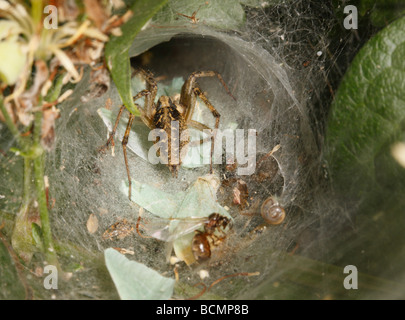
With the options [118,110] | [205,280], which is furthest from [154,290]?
[118,110]

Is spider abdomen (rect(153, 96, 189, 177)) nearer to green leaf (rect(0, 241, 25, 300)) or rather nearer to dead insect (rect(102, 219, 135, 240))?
dead insect (rect(102, 219, 135, 240))

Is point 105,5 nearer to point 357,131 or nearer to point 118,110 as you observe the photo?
point 118,110

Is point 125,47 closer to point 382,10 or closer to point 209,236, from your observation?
point 209,236

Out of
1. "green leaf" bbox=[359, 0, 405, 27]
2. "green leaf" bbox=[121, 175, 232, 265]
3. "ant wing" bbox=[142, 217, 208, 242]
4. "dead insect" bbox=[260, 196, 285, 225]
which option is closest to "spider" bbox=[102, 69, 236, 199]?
"green leaf" bbox=[121, 175, 232, 265]

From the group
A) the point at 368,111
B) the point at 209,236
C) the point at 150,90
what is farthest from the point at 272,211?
the point at 150,90

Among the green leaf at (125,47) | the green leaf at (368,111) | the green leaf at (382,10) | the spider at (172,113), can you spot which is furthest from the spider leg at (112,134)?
the green leaf at (382,10)

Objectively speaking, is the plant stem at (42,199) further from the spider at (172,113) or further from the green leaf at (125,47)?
the spider at (172,113)

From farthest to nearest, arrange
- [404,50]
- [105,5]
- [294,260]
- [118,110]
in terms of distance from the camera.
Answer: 1. [118,110]
2. [294,260]
3. [404,50]
4. [105,5]
